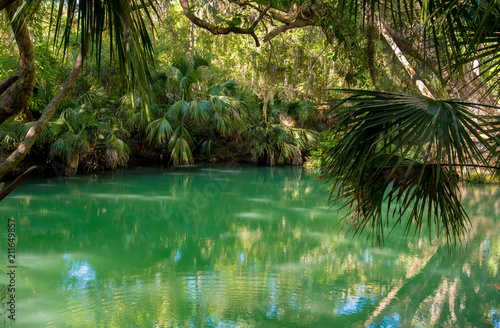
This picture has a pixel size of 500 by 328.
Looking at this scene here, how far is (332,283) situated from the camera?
15.3ft

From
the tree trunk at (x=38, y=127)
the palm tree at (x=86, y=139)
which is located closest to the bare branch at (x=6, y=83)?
the tree trunk at (x=38, y=127)

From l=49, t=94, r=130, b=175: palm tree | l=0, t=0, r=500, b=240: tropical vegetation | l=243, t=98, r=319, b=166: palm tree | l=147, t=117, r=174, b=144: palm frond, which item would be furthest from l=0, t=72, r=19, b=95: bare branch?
l=243, t=98, r=319, b=166: palm tree

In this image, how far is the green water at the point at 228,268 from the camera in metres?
3.83

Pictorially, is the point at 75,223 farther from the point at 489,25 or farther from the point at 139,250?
the point at 489,25

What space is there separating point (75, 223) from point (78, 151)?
17.0 ft

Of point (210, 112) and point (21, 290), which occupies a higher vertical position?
point (210, 112)

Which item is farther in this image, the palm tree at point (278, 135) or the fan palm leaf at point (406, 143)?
the palm tree at point (278, 135)

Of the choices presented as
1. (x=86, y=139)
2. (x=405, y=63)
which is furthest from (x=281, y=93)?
(x=405, y=63)

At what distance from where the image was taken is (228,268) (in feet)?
16.7

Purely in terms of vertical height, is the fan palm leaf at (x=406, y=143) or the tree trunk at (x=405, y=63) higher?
the tree trunk at (x=405, y=63)

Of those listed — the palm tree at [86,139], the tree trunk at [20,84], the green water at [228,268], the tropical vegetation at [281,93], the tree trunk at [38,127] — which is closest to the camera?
the tree trunk at [20,84]

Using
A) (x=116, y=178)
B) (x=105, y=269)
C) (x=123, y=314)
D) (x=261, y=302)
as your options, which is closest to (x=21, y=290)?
(x=105, y=269)

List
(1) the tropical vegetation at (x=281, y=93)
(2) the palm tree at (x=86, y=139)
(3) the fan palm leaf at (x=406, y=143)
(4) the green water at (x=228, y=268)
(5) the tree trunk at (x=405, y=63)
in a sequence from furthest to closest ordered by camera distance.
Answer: (2) the palm tree at (x=86, y=139) → (5) the tree trunk at (x=405, y=63) → (4) the green water at (x=228, y=268) → (3) the fan palm leaf at (x=406, y=143) → (1) the tropical vegetation at (x=281, y=93)

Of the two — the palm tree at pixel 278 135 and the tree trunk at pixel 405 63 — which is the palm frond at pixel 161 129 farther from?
the tree trunk at pixel 405 63
